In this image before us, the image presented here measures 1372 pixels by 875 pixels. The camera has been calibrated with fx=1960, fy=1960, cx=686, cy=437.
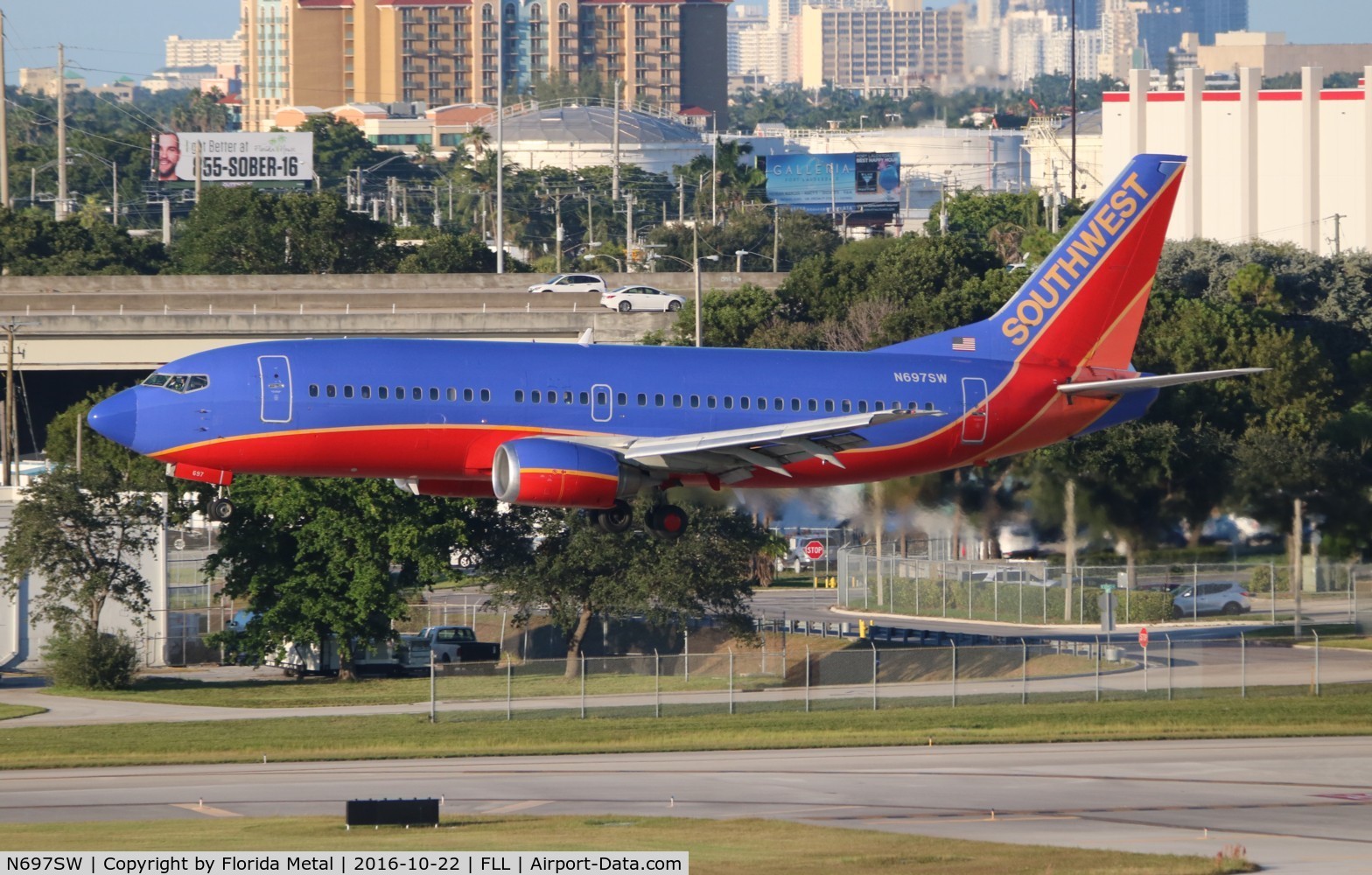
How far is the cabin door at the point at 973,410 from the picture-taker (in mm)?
59062

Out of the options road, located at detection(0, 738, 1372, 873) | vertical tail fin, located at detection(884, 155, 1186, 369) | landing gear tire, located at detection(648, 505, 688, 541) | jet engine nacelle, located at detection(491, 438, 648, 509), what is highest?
vertical tail fin, located at detection(884, 155, 1186, 369)

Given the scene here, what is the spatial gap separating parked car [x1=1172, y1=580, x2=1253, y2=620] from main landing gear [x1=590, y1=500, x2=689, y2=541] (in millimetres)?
22871

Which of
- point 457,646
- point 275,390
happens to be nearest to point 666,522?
point 275,390

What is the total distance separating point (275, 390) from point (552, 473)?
302 inches

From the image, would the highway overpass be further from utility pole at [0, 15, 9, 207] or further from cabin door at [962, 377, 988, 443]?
cabin door at [962, 377, 988, 443]

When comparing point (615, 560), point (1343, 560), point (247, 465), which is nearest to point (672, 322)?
point (615, 560)

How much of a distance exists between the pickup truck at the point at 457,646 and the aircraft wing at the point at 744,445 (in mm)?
35708

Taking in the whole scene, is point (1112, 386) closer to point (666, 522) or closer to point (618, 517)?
point (666, 522)

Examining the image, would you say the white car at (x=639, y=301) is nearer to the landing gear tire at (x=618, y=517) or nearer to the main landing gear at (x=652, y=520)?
the main landing gear at (x=652, y=520)

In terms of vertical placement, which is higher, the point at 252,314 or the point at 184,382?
the point at 252,314

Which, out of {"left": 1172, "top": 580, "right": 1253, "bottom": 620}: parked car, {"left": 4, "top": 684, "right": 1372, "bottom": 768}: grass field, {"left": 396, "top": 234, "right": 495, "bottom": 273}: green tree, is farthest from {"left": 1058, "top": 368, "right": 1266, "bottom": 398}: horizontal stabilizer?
{"left": 396, "top": 234, "right": 495, "bottom": 273}: green tree

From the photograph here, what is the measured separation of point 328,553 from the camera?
285 ft

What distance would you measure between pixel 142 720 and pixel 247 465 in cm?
2189

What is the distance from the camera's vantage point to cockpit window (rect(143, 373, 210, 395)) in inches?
2056
